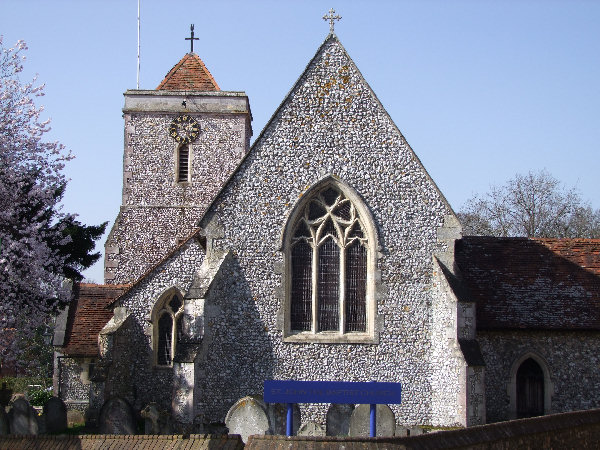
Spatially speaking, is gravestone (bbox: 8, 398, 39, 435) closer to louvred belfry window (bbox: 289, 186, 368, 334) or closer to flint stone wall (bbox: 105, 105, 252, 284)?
louvred belfry window (bbox: 289, 186, 368, 334)

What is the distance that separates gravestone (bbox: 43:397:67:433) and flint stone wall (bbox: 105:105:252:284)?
9.21m

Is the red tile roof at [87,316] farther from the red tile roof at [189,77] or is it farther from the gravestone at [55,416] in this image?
the red tile roof at [189,77]

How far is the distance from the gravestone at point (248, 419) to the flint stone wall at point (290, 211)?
300 cm

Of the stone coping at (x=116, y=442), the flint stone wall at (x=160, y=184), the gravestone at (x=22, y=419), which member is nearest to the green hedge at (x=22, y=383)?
the flint stone wall at (x=160, y=184)

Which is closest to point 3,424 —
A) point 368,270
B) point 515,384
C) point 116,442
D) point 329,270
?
point 116,442

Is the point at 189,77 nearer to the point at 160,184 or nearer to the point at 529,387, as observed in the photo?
the point at 160,184

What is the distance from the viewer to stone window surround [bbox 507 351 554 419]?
61.3ft

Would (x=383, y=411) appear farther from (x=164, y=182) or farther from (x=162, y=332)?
(x=164, y=182)

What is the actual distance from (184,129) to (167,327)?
8490mm

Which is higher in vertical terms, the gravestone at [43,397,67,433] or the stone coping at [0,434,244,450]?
the stone coping at [0,434,244,450]

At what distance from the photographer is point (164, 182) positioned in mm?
27859

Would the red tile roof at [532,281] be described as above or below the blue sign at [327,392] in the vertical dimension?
above

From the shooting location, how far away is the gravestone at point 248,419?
1365 cm

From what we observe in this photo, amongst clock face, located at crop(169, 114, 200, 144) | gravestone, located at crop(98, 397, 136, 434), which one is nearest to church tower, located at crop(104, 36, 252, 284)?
clock face, located at crop(169, 114, 200, 144)
